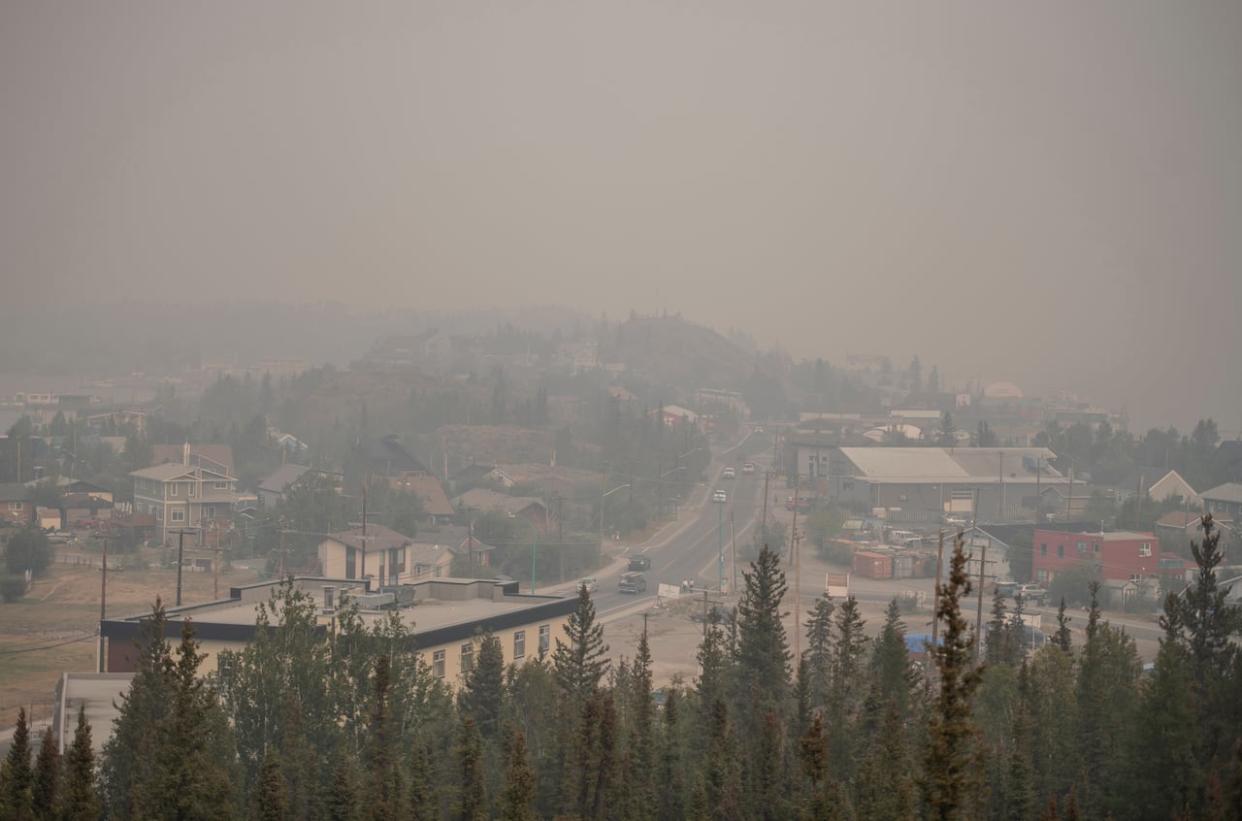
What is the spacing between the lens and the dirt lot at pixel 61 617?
82.7 ft

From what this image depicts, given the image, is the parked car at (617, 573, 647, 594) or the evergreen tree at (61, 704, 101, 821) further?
the parked car at (617, 573, 647, 594)

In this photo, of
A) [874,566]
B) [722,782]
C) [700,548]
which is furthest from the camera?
[700,548]

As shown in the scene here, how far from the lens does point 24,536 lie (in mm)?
36969

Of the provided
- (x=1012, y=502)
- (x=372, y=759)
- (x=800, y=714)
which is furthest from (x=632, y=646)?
(x=1012, y=502)

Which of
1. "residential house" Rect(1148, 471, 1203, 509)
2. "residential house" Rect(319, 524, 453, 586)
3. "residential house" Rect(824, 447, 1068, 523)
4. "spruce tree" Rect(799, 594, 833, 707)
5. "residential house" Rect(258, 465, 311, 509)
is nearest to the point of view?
"spruce tree" Rect(799, 594, 833, 707)

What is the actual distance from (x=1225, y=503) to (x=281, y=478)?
33.3 meters

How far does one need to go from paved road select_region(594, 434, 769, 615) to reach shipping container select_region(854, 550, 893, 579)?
3542mm

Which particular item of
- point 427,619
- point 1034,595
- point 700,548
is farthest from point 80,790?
point 700,548

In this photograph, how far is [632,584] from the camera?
1471 inches

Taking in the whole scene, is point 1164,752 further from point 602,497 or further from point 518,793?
point 602,497

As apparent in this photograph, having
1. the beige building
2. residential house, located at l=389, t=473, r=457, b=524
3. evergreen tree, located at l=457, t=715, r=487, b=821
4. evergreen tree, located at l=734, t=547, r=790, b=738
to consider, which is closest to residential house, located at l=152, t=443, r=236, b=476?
residential house, located at l=389, t=473, r=457, b=524

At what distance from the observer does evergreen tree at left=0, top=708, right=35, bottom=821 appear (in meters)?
11.7

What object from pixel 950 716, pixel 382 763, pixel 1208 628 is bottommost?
pixel 382 763

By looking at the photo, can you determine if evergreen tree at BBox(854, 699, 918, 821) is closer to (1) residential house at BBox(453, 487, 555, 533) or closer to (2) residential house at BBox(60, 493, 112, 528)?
(1) residential house at BBox(453, 487, 555, 533)
